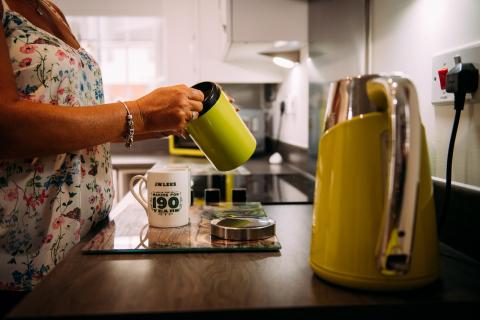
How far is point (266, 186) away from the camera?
63.7 inches

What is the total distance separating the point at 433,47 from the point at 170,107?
525 mm

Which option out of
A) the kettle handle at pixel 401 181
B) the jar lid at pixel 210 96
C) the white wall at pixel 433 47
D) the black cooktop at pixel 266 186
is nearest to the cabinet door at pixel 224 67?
the black cooktop at pixel 266 186

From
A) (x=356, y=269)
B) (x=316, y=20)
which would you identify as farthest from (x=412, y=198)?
(x=316, y=20)

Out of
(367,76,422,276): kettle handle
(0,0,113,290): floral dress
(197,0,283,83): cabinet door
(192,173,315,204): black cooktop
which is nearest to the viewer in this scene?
(367,76,422,276): kettle handle

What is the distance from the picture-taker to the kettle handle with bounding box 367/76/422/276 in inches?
19.2

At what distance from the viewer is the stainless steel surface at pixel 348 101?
0.54m

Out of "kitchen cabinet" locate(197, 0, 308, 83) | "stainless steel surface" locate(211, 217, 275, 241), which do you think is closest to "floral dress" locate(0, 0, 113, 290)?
"stainless steel surface" locate(211, 217, 275, 241)

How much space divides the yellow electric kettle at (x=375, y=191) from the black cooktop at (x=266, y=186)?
66 centimetres

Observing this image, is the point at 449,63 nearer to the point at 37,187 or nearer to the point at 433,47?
the point at 433,47

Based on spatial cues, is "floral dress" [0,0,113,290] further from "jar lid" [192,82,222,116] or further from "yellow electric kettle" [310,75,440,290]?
"yellow electric kettle" [310,75,440,290]

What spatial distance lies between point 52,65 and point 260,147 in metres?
2.13

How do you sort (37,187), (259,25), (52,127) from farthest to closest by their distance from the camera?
(259,25) < (37,187) < (52,127)

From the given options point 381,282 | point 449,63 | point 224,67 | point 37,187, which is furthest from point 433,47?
point 224,67

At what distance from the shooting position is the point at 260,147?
115 inches
